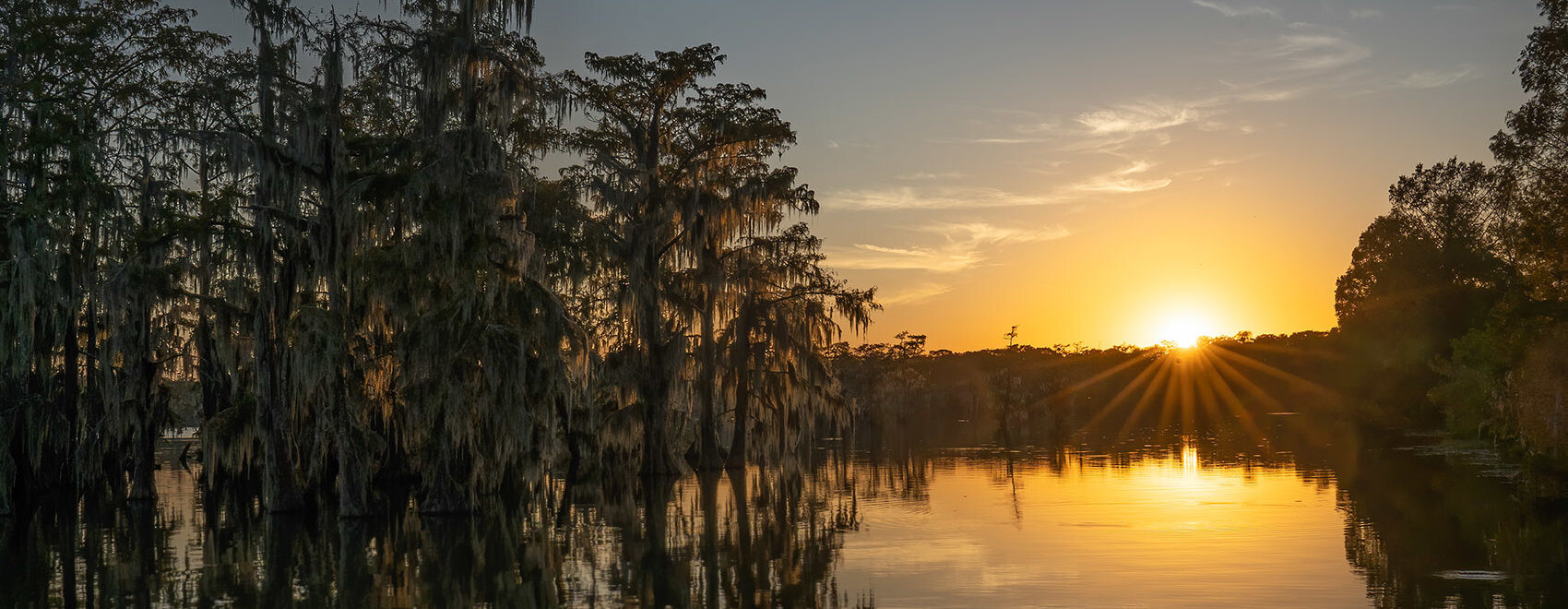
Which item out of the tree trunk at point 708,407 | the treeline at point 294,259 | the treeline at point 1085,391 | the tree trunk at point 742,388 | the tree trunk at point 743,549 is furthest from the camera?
the treeline at point 1085,391

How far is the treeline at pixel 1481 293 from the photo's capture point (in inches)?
995

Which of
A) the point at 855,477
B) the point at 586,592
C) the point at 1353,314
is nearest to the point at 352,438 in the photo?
the point at 586,592

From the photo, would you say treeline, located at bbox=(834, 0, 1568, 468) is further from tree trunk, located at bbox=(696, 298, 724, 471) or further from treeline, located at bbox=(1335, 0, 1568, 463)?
tree trunk, located at bbox=(696, 298, 724, 471)

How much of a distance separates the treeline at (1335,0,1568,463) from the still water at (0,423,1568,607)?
8.74 ft

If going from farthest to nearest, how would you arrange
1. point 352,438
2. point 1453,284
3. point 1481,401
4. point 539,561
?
1. point 1453,284
2. point 1481,401
3. point 352,438
4. point 539,561

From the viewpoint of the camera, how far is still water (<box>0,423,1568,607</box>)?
15.0m

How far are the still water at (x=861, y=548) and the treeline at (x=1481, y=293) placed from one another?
2.67 m

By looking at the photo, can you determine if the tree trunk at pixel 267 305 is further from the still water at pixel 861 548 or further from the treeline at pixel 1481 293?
the treeline at pixel 1481 293

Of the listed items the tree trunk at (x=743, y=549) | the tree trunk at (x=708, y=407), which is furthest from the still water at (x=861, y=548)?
the tree trunk at (x=708, y=407)

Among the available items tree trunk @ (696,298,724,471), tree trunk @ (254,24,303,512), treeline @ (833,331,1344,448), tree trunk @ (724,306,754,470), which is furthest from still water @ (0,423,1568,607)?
treeline @ (833,331,1344,448)

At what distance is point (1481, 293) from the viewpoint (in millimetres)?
57125

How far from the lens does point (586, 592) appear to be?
50.5ft

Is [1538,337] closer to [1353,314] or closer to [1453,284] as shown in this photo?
[1453,284]

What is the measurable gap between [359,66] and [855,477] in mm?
19247
